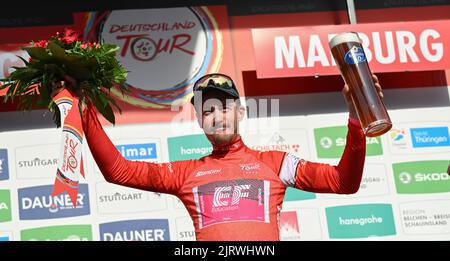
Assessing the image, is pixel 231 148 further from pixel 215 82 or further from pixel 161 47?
pixel 161 47

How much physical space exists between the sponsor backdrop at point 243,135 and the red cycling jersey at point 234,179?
1.33 meters

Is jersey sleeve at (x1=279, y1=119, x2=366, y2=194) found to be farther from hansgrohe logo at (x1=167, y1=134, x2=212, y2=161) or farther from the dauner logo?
hansgrohe logo at (x1=167, y1=134, x2=212, y2=161)

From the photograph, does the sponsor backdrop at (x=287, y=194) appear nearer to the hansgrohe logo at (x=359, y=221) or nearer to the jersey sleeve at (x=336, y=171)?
the hansgrohe logo at (x=359, y=221)

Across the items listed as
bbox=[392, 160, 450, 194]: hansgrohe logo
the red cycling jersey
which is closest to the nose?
the red cycling jersey

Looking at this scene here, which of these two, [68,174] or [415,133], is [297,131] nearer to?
[415,133]

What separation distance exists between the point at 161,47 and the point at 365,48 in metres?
1.16

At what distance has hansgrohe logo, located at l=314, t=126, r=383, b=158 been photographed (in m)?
4.68

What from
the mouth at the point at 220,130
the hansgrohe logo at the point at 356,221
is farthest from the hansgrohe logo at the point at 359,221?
the mouth at the point at 220,130

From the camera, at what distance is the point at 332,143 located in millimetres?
4699

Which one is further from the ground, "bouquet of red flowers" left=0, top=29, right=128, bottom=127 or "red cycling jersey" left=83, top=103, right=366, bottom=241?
"bouquet of red flowers" left=0, top=29, right=128, bottom=127

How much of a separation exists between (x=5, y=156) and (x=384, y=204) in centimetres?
209

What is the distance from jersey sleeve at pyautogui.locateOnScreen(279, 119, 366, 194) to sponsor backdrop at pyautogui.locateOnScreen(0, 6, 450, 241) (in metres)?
1.35

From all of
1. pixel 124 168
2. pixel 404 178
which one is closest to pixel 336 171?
pixel 124 168
